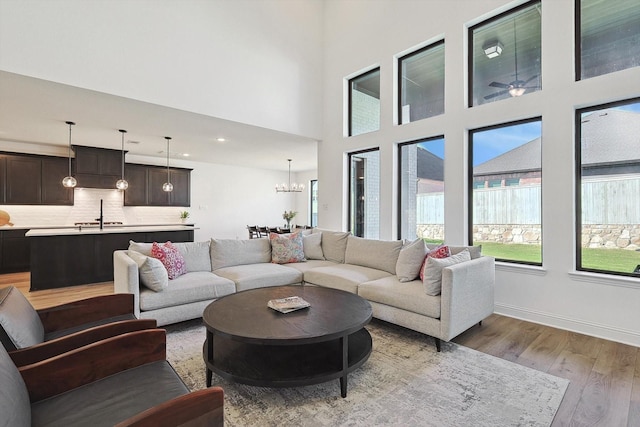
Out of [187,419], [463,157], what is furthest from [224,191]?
[187,419]

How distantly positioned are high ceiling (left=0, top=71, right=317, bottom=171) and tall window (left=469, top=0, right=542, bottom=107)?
311cm

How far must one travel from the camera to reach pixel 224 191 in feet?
31.0

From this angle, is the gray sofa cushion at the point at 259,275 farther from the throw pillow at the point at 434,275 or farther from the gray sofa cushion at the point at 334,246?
the throw pillow at the point at 434,275

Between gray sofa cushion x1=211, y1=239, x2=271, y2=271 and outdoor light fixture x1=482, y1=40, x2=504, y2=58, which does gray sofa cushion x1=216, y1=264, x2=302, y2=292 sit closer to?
gray sofa cushion x1=211, y1=239, x2=271, y2=271

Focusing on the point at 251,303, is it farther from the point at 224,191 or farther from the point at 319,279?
the point at 224,191

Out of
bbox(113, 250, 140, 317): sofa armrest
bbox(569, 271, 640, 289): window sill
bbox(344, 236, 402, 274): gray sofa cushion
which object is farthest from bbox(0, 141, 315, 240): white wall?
bbox(569, 271, 640, 289): window sill

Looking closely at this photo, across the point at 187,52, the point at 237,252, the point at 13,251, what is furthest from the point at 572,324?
the point at 13,251

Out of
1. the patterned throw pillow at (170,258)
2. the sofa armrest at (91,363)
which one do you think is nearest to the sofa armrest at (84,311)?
the sofa armrest at (91,363)

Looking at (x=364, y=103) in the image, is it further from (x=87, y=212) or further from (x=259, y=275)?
(x=87, y=212)

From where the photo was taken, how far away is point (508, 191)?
3.94 m

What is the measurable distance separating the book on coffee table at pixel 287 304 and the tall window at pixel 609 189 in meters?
3.07

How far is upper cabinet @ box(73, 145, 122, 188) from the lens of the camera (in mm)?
6473

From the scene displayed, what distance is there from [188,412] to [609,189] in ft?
13.7

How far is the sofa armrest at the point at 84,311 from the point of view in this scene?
204cm
